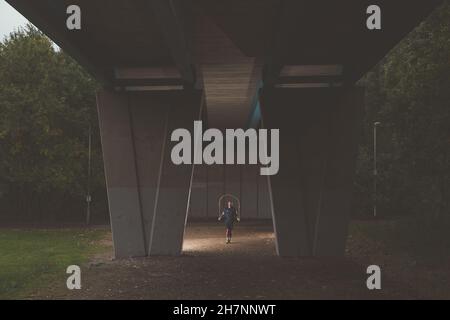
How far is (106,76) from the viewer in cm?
1720

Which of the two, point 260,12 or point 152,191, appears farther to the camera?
point 152,191

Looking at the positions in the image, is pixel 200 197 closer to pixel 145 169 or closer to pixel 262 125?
pixel 145 169

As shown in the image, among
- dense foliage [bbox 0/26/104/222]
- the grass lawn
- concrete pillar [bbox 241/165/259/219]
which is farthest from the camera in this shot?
concrete pillar [bbox 241/165/259/219]

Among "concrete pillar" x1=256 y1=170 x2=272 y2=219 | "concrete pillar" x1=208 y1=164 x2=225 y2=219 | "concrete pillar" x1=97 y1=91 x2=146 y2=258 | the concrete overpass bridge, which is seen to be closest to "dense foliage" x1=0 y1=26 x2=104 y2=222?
"concrete pillar" x1=208 y1=164 x2=225 y2=219

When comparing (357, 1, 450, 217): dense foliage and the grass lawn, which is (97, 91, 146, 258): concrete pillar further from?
(357, 1, 450, 217): dense foliage

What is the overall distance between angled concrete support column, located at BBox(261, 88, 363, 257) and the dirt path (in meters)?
Result: 1.06

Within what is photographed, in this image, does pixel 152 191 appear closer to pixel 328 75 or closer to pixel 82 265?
pixel 82 265

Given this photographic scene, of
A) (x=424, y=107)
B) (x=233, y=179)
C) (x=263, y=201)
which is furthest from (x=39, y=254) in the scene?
(x=263, y=201)

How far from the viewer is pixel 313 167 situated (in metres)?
18.0

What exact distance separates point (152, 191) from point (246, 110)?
10.6 meters

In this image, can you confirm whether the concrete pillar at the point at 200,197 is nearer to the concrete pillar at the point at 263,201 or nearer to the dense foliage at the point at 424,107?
the concrete pillar at the point at 263,201

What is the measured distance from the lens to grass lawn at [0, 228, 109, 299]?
43.8 feet

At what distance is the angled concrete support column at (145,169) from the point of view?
18.0 meters

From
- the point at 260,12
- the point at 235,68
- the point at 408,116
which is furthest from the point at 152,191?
the point at 408,116
